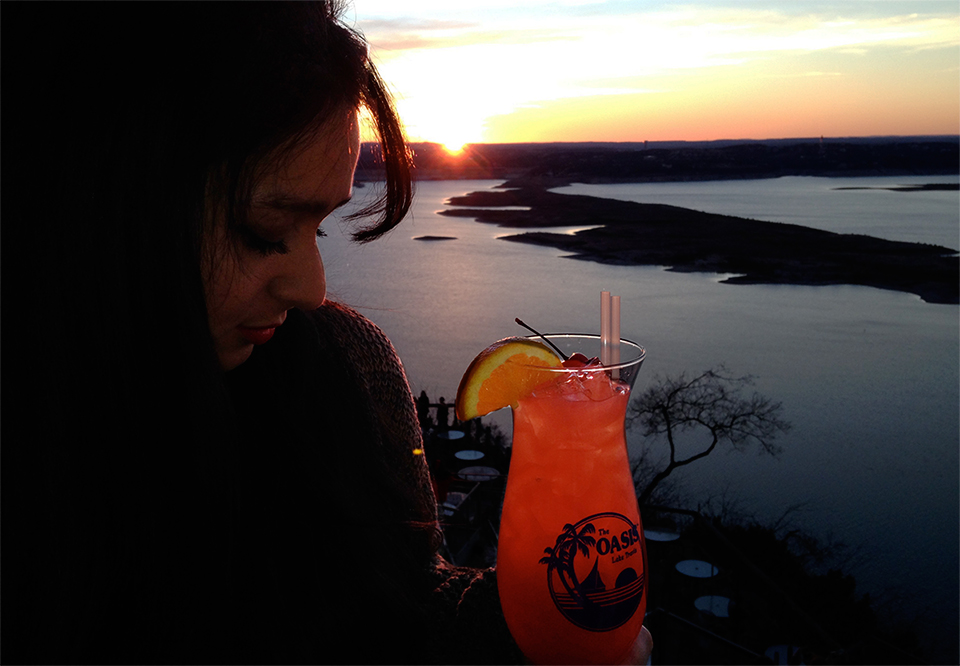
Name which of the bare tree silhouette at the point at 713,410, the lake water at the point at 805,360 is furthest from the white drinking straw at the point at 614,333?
the bare tree silhouette at the point at 713,410

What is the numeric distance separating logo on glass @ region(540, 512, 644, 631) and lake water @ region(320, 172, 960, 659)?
32.4 ft

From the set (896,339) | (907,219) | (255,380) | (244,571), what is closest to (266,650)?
(244,571)

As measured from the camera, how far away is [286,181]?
3.35 ft

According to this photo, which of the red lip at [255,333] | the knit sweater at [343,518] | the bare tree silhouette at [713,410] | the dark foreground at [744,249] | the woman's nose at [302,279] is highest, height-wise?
the woman's nose at [302,279]

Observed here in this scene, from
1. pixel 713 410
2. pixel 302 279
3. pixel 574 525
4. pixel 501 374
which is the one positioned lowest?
pixel 713 410

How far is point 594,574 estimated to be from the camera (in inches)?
38.4

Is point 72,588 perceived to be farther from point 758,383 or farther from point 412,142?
point 758,383

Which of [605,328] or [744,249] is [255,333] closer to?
[605,328]

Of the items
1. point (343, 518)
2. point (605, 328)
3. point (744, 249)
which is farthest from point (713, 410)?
point (605, 328)

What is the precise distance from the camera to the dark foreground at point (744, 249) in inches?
907

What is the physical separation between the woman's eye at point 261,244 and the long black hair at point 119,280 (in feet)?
0.14

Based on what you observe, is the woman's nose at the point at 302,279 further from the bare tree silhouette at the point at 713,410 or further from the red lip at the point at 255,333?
the bare tree silhouette at the point at 713,410

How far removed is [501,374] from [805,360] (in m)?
18.7

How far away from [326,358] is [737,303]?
22.0 m
